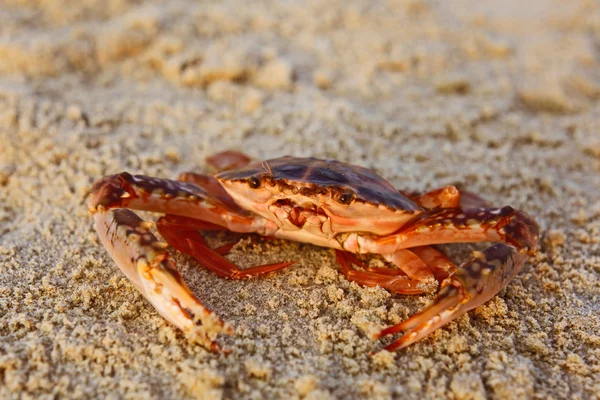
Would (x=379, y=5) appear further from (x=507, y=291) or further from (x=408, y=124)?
(x=507, y=291)

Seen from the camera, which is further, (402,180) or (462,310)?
(402,180)

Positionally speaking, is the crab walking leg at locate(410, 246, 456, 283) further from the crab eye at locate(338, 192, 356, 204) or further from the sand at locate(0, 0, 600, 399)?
the crab eye at locate(338, 192, 356, 204)

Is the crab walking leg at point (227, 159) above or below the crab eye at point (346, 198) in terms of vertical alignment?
below

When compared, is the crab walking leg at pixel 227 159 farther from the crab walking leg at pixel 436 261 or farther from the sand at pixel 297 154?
the crab walking leg at pixel 436 261

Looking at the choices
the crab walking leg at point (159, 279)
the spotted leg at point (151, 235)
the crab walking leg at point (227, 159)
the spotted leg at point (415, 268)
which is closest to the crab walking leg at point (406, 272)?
the spotted leg at point (415, 268)

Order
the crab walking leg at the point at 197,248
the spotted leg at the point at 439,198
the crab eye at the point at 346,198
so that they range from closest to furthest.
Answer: the crab eye at the point at 346,198
the crab walking leg at the point at 197,248
the spotted leg at the point at 439,198

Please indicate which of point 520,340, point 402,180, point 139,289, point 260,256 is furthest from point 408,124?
point 139,289

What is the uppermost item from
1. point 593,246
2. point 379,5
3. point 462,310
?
point 379,5

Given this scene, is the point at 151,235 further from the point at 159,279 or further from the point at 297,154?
the point at 297,154
